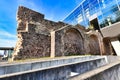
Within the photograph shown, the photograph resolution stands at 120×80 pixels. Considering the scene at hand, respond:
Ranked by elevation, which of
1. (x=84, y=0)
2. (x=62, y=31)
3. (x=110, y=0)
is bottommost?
(x=62, y=31)

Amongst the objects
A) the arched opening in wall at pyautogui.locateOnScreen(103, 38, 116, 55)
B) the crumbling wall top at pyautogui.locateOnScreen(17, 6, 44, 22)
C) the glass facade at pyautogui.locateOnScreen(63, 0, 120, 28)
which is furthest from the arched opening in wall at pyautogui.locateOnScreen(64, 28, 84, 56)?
the arched opening in wall at pyautogui.locateOnScreen(103, 38, 116, 55)

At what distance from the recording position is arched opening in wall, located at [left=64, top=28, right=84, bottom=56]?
410 inches

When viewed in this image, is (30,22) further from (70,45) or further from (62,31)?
(70,45)

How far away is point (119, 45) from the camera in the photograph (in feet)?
46.5

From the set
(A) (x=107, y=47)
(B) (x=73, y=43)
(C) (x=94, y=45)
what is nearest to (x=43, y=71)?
(B) (x=73, y=43)

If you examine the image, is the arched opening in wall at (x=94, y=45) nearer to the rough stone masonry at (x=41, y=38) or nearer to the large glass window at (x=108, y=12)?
the large glass window at (x=108, y=12)

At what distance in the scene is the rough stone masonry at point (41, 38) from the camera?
302 inches

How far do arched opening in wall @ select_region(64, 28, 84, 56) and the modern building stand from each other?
4688 mm

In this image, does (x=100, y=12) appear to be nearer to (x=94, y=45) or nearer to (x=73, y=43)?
(x=94, y=45)

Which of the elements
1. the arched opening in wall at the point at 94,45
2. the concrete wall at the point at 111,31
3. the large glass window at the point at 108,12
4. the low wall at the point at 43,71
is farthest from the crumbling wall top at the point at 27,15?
the concrete wall at the point at 111,31

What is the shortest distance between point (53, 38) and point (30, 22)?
2.52m

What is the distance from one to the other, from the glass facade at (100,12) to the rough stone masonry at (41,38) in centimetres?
528

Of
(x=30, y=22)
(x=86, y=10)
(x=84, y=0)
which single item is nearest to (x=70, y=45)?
(x=30, y=22)

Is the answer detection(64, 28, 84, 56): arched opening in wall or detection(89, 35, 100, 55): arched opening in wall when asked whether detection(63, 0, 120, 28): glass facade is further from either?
detection(64, 28, 84, 56): arched opening in wall
